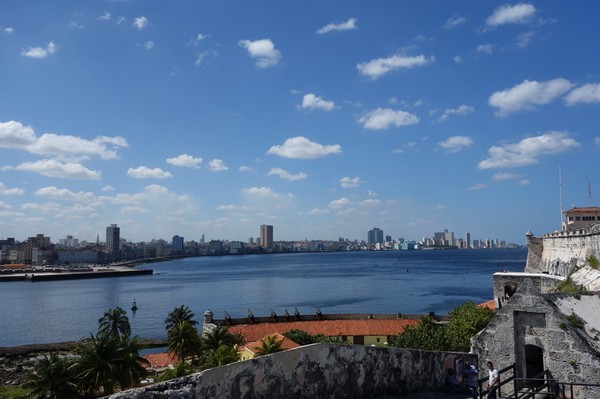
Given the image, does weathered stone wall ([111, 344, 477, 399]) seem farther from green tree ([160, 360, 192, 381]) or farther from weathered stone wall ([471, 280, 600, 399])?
green tree ([160, 360, 192, 381])

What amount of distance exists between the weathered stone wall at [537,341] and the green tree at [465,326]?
24964 millimetres

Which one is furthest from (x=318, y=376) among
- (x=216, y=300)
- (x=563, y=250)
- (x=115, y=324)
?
(x=216, y=300)

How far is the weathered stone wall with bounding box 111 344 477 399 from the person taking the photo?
5809mm

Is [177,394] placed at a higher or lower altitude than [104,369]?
higher

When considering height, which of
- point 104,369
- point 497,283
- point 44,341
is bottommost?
point 44,341

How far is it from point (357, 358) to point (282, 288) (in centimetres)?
12129

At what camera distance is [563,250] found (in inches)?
1971

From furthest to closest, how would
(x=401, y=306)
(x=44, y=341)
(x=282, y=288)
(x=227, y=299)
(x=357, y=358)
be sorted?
(x=282, y=288), (x=227, y=299), (x=401, y=306), (x=44, y=341), (x=357, y=358)

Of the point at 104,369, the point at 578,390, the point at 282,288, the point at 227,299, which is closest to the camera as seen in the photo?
the point at 578,390

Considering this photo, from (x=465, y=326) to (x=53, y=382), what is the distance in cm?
2817

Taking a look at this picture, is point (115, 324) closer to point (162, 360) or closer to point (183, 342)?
point (162, 360)

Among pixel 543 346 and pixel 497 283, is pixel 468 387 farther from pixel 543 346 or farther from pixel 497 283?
pixel 497 283

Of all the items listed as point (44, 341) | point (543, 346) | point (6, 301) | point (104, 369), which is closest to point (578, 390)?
point (543, 346)

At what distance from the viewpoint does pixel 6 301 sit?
Result: 115 meters
